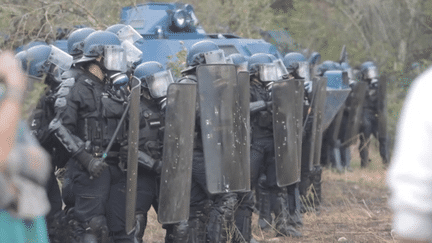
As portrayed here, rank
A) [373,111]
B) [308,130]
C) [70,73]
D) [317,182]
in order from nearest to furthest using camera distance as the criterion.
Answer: [70,73] < [308,130] < [317,182] < [373,111]

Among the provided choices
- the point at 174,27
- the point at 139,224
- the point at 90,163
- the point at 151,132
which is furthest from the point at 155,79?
the point at 174,27

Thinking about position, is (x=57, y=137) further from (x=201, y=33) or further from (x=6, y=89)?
(x=201, y=33)

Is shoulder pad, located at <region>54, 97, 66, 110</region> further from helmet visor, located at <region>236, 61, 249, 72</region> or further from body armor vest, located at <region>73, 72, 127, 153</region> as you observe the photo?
helmet visor, located at <region>236, 61, 249, 72</region>

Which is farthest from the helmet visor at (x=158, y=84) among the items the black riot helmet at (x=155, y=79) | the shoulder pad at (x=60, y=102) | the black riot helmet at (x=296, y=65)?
the black riot helmet at (x=296, y=65)

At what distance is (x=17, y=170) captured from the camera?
2426 mm

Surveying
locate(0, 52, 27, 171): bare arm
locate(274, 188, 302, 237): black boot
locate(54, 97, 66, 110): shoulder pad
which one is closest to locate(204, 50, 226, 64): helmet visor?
locate(54, 97, 66, 110): shoulder pad

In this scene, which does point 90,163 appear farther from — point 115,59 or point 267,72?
point 267,72

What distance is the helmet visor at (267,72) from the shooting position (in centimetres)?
705

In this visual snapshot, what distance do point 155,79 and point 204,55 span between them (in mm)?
636

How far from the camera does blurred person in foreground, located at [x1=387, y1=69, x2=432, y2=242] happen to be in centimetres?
163

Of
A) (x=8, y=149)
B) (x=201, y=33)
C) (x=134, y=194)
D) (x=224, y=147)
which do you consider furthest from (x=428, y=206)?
(x=201, y=33)

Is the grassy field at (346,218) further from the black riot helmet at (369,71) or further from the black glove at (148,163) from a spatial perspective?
the black riot helmet at (369,71)

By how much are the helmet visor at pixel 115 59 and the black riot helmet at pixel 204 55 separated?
103 cm

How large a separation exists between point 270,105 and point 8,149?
476 cm
